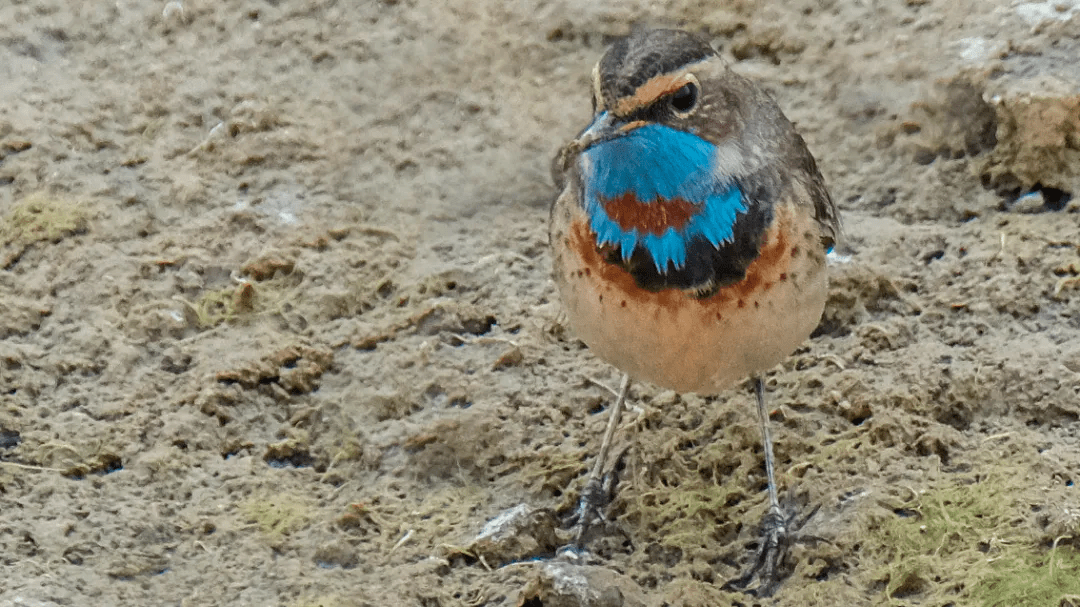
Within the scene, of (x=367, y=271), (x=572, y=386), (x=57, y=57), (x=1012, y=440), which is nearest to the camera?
(x=1012, y=440)

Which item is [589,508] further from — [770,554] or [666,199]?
[666,199]

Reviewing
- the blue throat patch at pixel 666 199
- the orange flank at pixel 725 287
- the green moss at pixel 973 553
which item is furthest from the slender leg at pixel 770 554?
the blue throat patch at pixel 666 199

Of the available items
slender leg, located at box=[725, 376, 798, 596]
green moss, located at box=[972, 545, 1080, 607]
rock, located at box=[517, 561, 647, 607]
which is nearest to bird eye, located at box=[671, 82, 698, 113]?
slender leg, located at box=[725, 376, 798, 596]

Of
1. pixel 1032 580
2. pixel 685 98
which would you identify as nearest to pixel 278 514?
A: pixel 685 98

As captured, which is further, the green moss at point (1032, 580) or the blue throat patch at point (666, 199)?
the blue throat patch at point (666, 199)

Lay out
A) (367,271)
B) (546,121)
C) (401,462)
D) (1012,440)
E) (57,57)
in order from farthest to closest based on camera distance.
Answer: (57,57) < (546,121) < (367,271) < (401,462) < (1012,440)

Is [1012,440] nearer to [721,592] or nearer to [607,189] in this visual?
[721,592]

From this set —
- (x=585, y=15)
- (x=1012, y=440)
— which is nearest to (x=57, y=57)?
(x=585, y=15)

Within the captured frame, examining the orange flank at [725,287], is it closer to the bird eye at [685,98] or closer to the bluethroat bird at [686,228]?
the bluethroat bird at [686,228]
